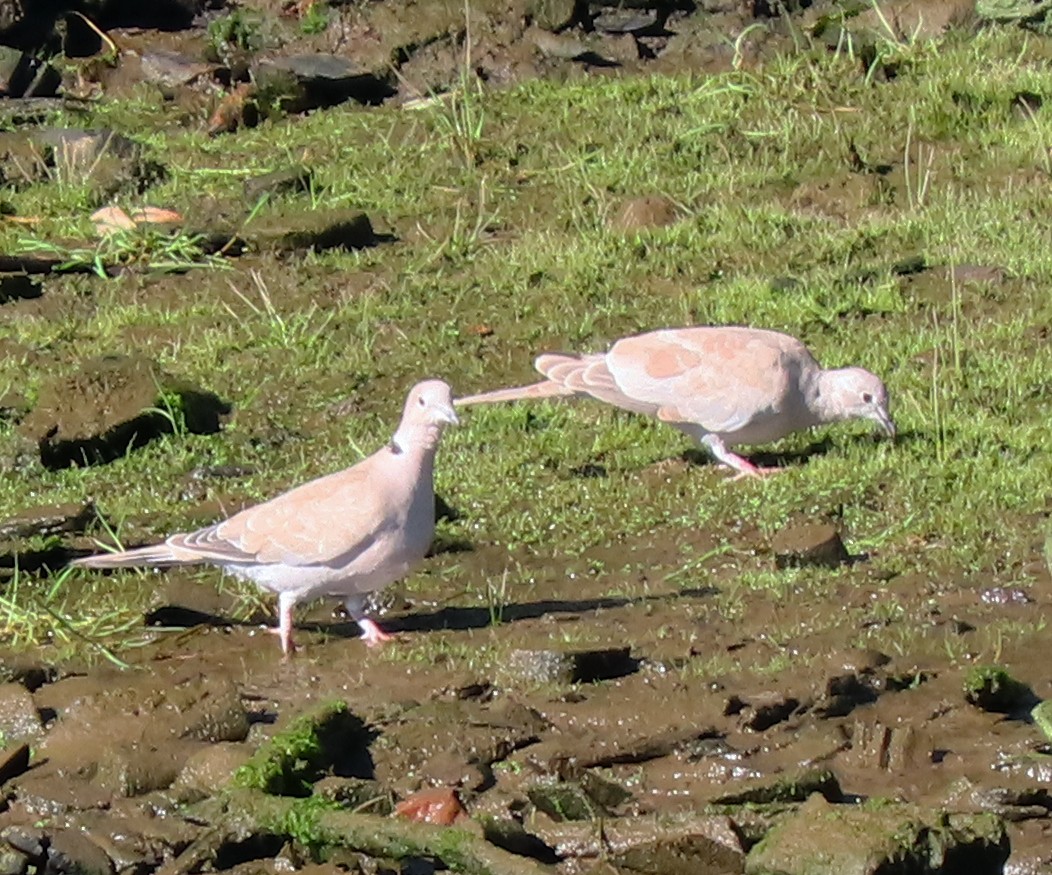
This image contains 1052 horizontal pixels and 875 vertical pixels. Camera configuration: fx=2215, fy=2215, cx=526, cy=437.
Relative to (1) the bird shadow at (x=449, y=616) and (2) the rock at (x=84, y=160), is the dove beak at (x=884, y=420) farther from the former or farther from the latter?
(2) the rock at (x=84, y=160)

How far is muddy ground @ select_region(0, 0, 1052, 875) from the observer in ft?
16.8

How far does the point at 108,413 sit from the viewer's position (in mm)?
8969

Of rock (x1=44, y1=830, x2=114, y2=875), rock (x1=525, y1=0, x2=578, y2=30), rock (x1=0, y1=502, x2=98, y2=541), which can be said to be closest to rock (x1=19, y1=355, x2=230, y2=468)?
rock (x1=0, y1=502, x2=98, y2=541)

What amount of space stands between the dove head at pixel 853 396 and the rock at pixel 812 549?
1064 mm

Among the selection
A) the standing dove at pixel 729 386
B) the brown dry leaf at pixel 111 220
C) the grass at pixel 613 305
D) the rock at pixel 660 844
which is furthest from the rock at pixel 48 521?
the brown dry leaf at pixel 111 220

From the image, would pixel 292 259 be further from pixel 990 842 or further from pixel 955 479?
pixel 990 842


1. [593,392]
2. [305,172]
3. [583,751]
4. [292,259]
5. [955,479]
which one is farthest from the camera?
[305,172]

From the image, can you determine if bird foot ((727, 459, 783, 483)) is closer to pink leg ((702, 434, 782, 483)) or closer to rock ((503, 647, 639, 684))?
pink leg ((702, 434, 782, 483))

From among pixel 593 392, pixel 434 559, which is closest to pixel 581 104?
pixel 593 392

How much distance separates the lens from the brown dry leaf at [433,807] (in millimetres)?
5500

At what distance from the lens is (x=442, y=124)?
12883mm

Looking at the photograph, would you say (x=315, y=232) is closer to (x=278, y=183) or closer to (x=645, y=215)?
(x=278, y=183)

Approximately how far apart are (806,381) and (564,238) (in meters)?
3.13

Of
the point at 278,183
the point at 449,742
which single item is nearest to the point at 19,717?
the point at 449,742
